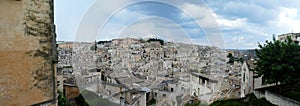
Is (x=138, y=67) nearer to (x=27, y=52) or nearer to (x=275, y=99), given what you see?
(x=27, y=52)

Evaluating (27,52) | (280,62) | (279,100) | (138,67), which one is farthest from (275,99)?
(27,52)

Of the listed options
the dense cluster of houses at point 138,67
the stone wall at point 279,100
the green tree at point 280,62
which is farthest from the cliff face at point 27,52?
the green tree at point 280,62

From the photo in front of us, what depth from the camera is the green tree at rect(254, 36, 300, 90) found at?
9.54 m

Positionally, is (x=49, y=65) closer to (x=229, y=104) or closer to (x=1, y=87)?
(x=1, y=87)

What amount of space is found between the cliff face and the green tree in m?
8.75

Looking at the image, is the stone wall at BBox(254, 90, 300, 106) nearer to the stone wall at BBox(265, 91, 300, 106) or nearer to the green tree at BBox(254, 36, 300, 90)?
the stone wall at BBox(265, 91, 300, 106)

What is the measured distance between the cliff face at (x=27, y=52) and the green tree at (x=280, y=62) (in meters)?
8.75

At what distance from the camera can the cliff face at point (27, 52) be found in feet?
12.0

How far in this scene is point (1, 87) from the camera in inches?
144

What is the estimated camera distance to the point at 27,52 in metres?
3.91

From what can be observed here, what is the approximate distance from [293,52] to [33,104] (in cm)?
993

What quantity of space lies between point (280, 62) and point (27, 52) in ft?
31.6

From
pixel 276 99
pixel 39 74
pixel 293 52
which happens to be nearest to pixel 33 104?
pixel 39 74

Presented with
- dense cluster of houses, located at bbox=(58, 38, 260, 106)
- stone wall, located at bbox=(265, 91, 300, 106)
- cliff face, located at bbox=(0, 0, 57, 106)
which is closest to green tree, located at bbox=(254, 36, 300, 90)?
stone wall, located at bbox=(265, 91, 300, 106)
